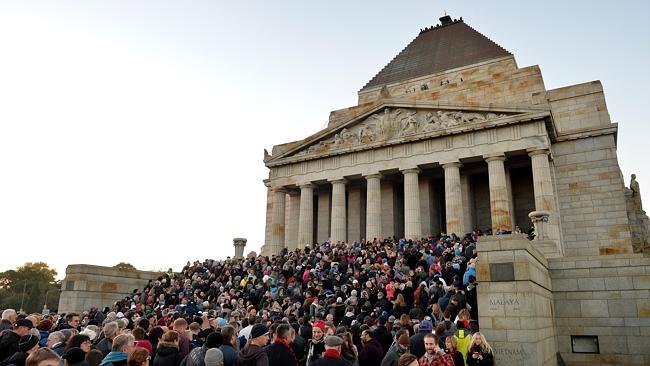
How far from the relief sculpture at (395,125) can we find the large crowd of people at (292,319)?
28.7ft

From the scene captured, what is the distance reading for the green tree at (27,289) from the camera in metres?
64.6

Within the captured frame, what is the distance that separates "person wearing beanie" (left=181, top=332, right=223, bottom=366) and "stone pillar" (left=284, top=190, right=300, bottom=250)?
25.9m

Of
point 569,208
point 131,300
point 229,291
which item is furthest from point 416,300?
point 569,208

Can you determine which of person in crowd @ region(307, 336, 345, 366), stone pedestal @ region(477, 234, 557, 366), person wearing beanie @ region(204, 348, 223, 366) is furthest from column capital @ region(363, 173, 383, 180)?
person wearing beanie @ region(204, 348, 223, 366)

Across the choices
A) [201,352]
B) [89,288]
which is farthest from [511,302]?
[89,288]

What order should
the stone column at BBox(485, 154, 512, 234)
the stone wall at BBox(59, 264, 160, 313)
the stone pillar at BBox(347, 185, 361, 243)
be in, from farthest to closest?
the stone pillar at BBox(347, 185, 361, 243)
the stone column at BBox(485, 154, 512, 234)
the stone wall at BBox(59, 264, 160, 313)

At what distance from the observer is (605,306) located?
14.4 meters

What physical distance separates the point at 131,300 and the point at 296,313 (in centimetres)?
1030

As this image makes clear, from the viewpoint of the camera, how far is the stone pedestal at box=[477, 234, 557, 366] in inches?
404

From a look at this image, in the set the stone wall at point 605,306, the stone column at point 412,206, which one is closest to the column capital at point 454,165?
the stone column at point 412,206

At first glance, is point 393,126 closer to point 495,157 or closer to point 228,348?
point 495,157

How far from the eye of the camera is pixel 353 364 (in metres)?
6.50

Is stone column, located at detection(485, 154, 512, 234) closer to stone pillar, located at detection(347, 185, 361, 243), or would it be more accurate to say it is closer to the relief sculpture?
the relief sculpture

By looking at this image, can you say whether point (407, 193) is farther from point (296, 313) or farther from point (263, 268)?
point (296, 313)
